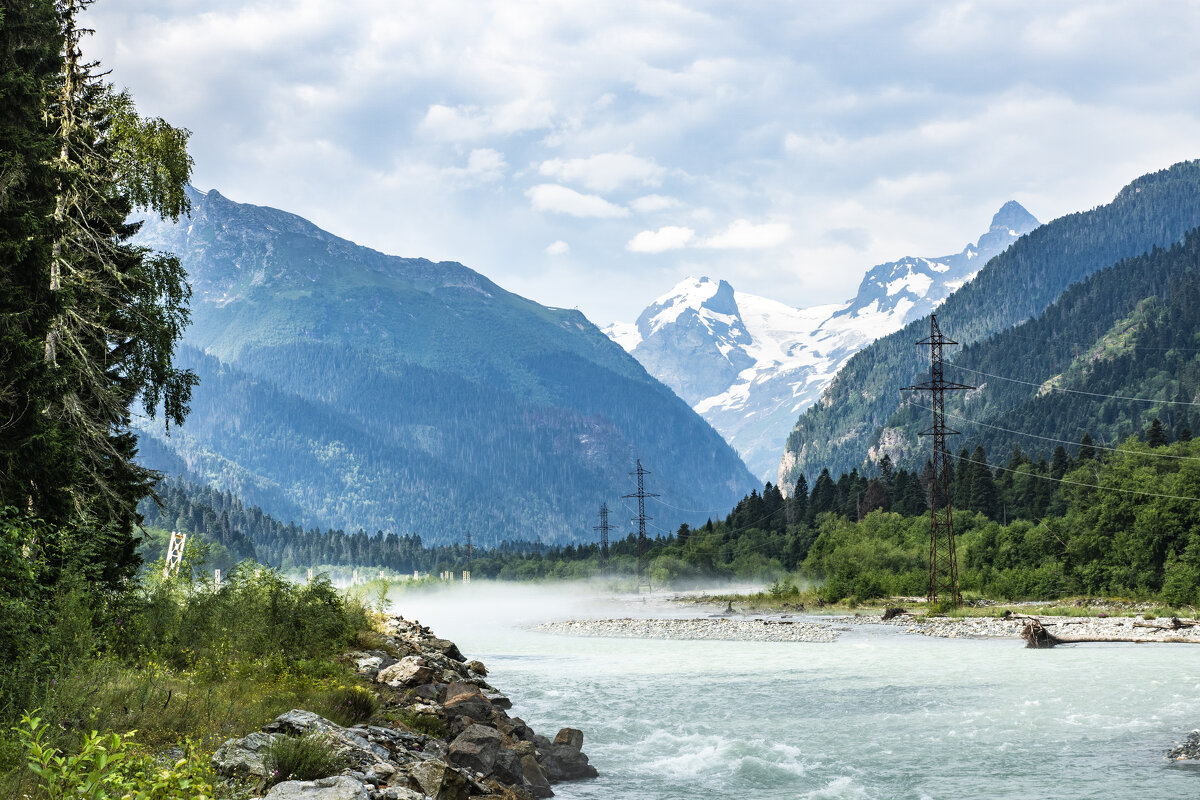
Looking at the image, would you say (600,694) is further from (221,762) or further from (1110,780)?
(221,762)

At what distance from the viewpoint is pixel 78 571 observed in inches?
728

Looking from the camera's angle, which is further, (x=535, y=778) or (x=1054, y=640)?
(x=1054, y=640)

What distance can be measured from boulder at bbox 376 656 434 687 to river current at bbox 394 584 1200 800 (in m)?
4.46

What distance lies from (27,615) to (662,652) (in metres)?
49.2

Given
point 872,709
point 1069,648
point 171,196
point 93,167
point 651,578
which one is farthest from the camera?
point 651,578

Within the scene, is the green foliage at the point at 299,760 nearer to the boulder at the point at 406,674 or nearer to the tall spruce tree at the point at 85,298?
the tall spruce tree at the point at 85,298

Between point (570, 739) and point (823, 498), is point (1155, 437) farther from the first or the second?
point (570, 739)

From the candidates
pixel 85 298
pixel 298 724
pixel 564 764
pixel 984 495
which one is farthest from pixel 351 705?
pixel 984 495

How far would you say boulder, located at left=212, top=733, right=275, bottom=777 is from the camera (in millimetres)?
13570

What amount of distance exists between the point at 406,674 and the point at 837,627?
50182mm

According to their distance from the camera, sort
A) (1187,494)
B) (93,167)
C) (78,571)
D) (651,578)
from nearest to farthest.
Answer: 1. (78,571)
2. (93,167)
3. (1187,494)
4. (651,578)

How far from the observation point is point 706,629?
251 feet

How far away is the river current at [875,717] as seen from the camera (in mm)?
23312

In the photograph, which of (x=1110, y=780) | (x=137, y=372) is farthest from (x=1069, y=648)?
(x=137, y=372)
